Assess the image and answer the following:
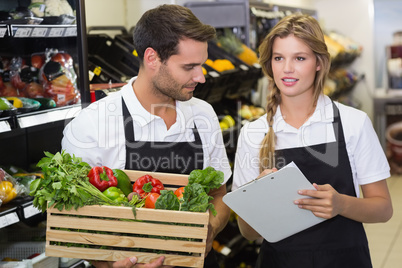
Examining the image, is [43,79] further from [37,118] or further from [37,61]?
[37,118]

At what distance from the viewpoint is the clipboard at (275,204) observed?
1.77 m

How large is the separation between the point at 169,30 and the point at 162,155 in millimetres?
498

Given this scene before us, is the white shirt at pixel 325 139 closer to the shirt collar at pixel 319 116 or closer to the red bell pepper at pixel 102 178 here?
the shirt collar at pixel 319 116

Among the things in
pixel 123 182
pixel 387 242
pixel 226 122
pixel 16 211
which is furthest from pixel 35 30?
pixel 387 242

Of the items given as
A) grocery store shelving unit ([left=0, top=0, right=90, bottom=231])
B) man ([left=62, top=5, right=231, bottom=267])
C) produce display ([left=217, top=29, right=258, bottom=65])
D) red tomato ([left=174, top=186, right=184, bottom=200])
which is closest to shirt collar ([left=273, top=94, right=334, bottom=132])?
man ([left=62, top=5, right=231, bottom=267])

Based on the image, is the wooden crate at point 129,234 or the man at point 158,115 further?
the man at point 158,115

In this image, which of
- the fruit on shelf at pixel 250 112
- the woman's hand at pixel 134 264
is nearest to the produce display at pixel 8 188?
the woman's hand at pixel 134 264

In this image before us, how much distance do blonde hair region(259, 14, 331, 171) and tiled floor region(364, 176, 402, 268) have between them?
3000 mm

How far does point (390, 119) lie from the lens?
8438 millimetres

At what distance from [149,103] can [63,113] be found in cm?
68

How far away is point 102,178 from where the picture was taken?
1838 mm

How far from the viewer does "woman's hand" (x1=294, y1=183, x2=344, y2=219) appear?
188 cm

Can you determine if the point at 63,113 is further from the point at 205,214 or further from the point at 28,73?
the point at 205,214

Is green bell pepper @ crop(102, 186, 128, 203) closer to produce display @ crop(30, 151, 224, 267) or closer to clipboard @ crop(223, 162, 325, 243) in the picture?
produce display @ crop(30, 151, 224, 267)
